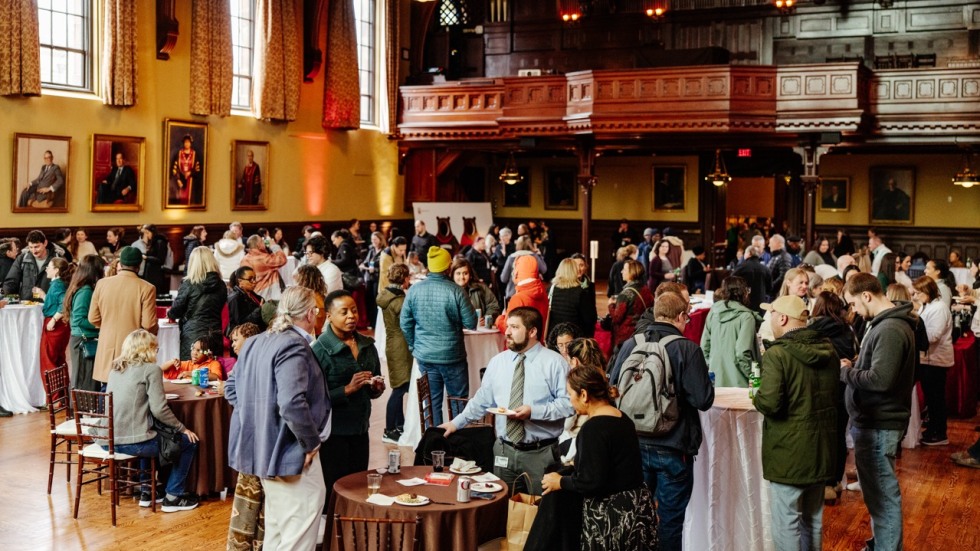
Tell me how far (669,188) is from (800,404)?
63.1 ft

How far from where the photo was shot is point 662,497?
5.15m

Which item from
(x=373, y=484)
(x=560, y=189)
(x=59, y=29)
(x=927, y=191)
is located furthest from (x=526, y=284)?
(x=560, y=189)

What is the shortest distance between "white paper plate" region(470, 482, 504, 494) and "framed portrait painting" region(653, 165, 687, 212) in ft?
64.1

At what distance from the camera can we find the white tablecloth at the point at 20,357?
9.76 metres

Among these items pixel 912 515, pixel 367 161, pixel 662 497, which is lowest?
pixel 912 515

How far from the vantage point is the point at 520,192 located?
25.9 metres

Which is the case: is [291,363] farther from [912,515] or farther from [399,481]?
[912,515]

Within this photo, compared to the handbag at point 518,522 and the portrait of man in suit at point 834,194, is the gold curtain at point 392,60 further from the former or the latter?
the handbag at point 518,522

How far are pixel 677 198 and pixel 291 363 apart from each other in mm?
20051

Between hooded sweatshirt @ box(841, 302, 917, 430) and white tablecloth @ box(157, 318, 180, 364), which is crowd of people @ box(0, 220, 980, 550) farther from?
white tablecloth @ box(157, 318, 180, 364)

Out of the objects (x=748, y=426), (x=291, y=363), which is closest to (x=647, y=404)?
(x=748, y=426)

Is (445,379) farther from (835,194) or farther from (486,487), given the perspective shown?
(835,194)

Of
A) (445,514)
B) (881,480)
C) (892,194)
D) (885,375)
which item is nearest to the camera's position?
(445,514)

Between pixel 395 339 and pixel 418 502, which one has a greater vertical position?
pixel 395 339
